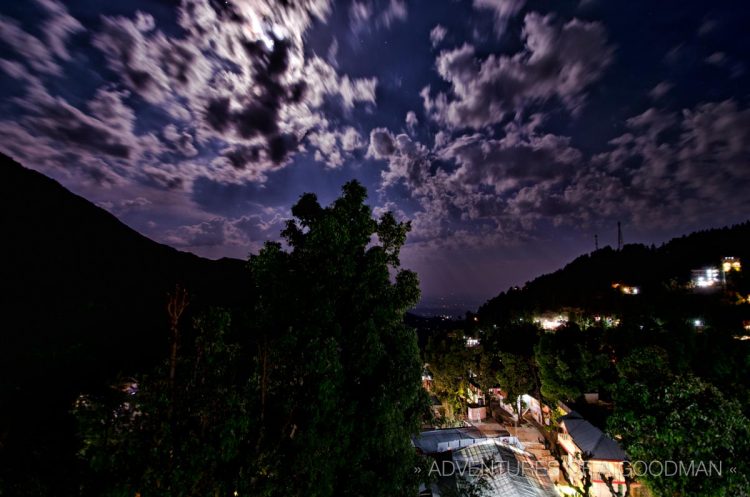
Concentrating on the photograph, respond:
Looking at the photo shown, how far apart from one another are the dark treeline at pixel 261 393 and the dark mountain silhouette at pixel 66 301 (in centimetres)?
11

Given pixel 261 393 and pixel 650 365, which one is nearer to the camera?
pixel 261 393

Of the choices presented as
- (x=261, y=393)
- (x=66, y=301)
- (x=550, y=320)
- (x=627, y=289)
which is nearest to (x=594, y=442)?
(x=261, y=393)

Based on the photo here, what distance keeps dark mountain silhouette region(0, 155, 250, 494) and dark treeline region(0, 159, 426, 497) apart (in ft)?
0.36

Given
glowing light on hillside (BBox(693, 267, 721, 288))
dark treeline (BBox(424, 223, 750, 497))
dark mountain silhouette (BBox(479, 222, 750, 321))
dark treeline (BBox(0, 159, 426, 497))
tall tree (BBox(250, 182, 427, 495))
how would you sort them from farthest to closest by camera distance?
glowing light on hillside (BBox(693, 267, 721, 288)) < dark mountain silhouette (BBox(479, 222, 750, 321)) < dark treeline (BBox(424, 223, 750, 497)) < tall tree (BBox(250, 182, 427, 495)) < dark treeline (BBox(0, 159, 426, 497))

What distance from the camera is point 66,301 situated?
35.8 metres

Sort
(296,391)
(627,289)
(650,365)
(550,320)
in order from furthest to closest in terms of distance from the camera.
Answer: (627,289)
(550,320)
(650,365)
(296,391)

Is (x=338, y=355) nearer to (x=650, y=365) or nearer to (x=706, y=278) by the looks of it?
(x=650, y=365)

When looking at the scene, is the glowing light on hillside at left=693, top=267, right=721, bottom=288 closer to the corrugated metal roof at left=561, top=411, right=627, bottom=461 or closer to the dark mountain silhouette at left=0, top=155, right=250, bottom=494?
the corrugated metal roof at left=561, top=411, right=627, bottom=461

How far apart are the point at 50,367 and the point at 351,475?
10.2 meters

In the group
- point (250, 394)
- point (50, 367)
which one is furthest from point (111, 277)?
point (250, 394)

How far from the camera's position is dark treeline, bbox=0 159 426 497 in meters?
4.56

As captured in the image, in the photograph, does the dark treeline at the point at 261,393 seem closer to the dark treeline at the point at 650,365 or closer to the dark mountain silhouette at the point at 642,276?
the dark treeline at the point at 650,365

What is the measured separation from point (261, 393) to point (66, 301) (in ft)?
141

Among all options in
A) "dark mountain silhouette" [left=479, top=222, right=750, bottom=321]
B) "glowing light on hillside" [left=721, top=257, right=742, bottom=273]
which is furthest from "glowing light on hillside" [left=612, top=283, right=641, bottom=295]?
"glowing light on hillside" [left=721, top=257, right=742, bottom=273]
